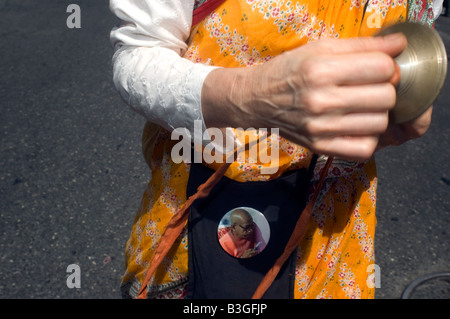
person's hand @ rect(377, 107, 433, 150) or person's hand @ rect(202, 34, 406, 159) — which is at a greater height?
person's hand @ rect(202, 34, 406, 159)

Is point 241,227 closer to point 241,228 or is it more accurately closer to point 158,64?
point 241,228

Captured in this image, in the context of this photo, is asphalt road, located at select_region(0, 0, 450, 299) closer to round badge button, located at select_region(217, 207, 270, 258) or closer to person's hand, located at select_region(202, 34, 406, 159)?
round badge button, located at select_region(217, 207, 270, 258)

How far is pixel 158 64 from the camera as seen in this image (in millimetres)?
816

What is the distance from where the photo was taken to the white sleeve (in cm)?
78

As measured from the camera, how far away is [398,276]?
207 cm

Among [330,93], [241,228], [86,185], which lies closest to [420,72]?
[330,93]

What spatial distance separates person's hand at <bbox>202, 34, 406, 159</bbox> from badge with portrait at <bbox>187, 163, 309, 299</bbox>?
234mm

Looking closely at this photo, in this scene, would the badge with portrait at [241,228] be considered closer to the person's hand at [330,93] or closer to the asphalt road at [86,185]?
the person's hand at [330,93]

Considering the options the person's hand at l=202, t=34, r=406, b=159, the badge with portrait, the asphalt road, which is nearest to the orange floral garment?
the badge with portrait

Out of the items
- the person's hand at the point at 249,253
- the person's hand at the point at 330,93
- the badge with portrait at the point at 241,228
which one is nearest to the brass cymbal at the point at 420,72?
the person's hand at the point at 330,93

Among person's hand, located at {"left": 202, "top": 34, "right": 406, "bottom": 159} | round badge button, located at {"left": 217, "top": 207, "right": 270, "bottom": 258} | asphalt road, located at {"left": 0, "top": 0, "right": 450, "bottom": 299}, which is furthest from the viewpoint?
asphalt road, located at {"left": 0, "top": 0, "right": 450, "bottom": 299}

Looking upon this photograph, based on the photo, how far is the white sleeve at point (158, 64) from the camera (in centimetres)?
78

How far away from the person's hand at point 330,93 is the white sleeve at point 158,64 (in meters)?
0.10
